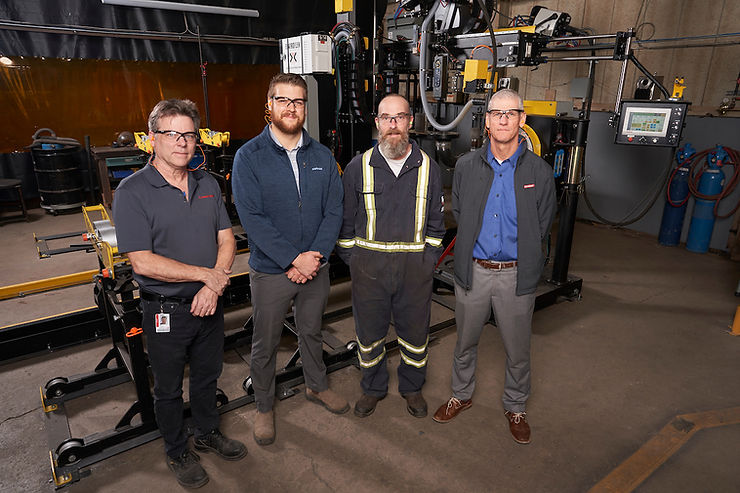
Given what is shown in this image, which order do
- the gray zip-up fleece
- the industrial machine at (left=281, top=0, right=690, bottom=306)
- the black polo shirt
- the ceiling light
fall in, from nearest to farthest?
the black polo shirt, the gray zip-up fleece, the industrial machine at (left=281, top=0, right=690, bottom=306), the ceiling light

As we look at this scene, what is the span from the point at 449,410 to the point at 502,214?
46.2 inches

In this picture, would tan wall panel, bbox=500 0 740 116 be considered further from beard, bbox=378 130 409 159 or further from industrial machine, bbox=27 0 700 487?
beard, bbox=378 130 409 159

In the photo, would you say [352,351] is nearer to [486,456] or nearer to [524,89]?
[486,456]

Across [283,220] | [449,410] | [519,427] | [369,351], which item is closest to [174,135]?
[283,220]

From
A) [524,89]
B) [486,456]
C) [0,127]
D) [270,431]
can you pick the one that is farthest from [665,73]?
[0,127]

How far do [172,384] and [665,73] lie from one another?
7.36 metres

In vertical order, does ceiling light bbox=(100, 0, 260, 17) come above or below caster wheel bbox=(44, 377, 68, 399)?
above

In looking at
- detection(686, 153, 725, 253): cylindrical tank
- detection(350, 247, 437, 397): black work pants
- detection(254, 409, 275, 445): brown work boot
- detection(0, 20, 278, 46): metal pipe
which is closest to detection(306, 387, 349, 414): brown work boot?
detection(350, 247, 437, 397): black work pants

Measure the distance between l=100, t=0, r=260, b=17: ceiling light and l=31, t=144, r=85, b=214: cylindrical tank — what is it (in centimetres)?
228

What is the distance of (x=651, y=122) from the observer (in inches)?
162

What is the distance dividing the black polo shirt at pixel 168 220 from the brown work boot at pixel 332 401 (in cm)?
110

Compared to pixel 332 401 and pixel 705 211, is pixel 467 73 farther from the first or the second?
pixel 705 211

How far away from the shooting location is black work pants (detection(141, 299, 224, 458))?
6.88 ft

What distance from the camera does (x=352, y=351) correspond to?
10.9 ft
